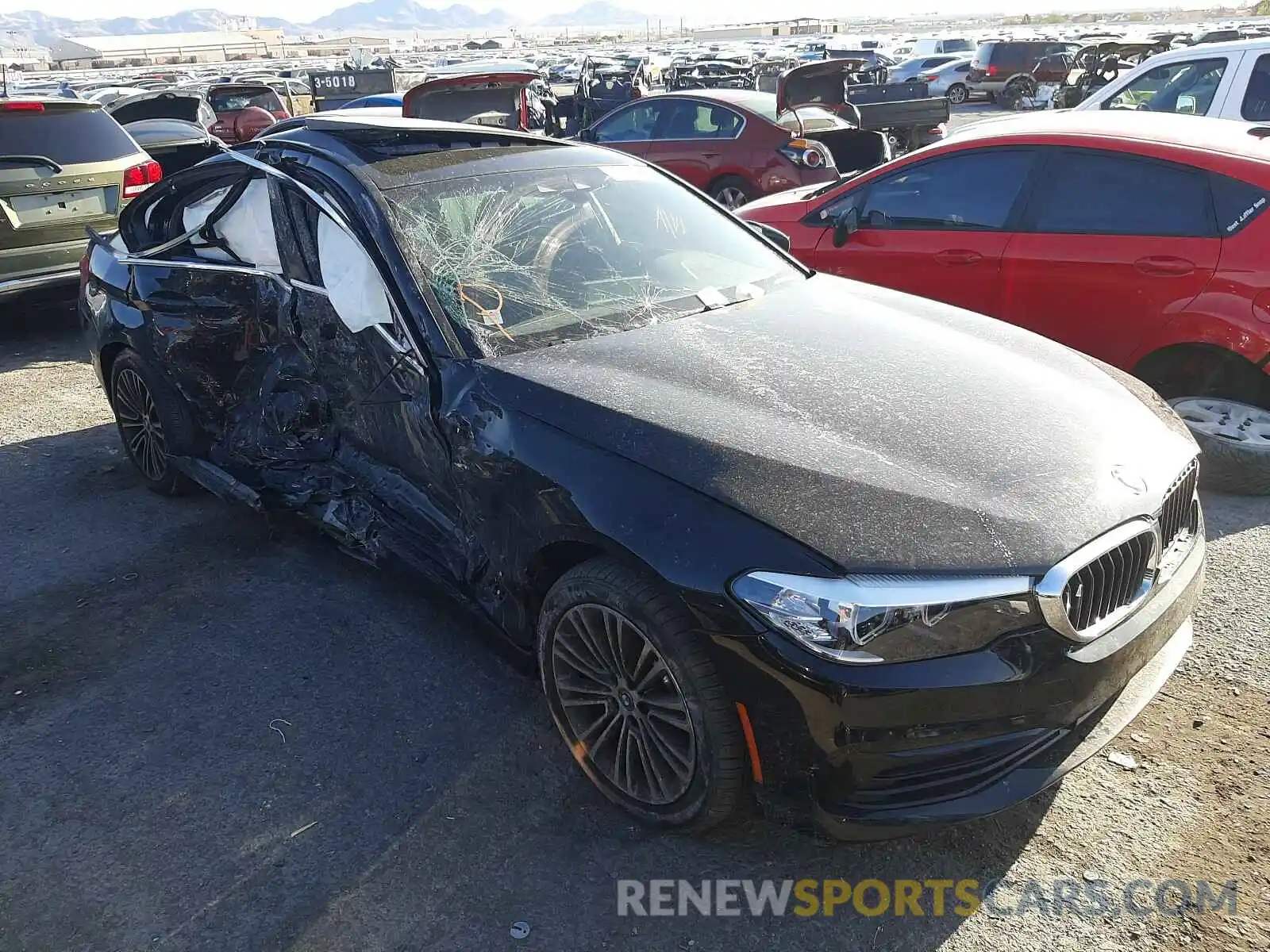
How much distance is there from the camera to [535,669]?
3.10 m

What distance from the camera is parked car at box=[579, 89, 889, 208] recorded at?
960cm

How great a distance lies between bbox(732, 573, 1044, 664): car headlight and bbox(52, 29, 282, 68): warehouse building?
90733 millimetres

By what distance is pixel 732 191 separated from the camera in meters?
10.1

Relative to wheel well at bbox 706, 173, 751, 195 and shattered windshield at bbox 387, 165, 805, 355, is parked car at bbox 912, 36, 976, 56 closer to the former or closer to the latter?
wheel well at bbox 706, 173, 751, 195

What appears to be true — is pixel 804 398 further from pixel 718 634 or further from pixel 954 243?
pixel 954 243

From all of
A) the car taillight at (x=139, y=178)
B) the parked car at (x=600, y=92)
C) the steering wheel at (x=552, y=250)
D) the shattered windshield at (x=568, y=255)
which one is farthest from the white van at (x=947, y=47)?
the steering wheel at (x=552, y=250)

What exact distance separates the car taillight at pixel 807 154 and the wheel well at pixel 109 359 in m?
6.72

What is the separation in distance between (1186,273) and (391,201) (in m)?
3.48

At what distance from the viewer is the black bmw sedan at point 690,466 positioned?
2252mm

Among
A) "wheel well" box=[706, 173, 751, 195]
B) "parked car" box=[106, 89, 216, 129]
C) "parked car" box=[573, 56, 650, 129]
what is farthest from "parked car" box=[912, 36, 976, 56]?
"wheel well" box=[706, 173, 751, 195]

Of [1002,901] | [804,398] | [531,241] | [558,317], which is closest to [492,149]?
[531,241]

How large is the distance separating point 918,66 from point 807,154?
83.9 feet

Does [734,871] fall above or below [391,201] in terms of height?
below

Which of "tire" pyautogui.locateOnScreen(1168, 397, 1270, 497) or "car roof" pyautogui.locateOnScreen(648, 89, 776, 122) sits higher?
"car roof" pyautogui.locateOnScreen(648, 89, 776, 122)
